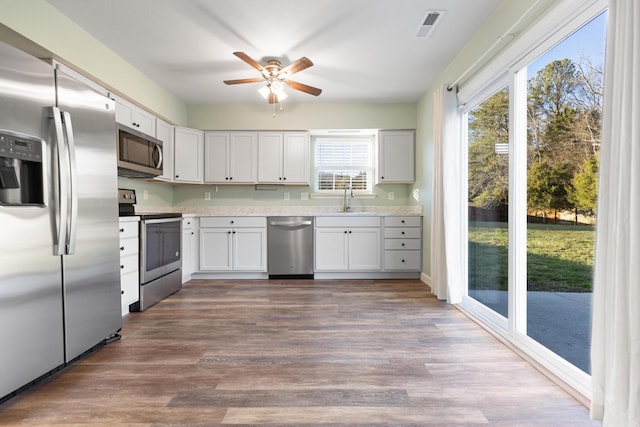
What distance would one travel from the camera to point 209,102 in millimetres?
4625

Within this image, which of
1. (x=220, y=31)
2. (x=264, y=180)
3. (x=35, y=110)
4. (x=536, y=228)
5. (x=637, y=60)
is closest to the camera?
(x=637, y=60)

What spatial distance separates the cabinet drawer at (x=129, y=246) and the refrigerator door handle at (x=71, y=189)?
97 centimetres

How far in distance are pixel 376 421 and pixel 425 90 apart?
3.85 m

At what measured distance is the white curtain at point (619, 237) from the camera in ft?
3.70

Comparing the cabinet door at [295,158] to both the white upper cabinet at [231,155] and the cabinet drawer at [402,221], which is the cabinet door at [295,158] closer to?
the white upper cabinet at [231,155]

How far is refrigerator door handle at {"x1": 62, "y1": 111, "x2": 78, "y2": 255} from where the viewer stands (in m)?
1.79

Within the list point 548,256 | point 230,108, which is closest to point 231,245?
Result: point 230,108

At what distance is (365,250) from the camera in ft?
14.4

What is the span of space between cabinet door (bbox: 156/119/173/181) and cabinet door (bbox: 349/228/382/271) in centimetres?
254

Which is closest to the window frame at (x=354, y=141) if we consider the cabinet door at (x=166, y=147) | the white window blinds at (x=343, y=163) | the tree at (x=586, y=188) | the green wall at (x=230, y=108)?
the white window blinds at (x=343, y=163)

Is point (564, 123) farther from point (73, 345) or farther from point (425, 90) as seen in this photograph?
point (73, 345)

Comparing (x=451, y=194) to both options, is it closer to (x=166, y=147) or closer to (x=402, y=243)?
(x=402, y=243)

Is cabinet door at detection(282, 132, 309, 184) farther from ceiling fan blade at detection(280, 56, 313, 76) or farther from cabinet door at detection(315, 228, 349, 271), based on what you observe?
ceiling fan blade at detection(280, 56, 313, 76)

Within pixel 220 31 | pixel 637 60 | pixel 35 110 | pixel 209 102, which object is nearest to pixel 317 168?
pixel 209 102
